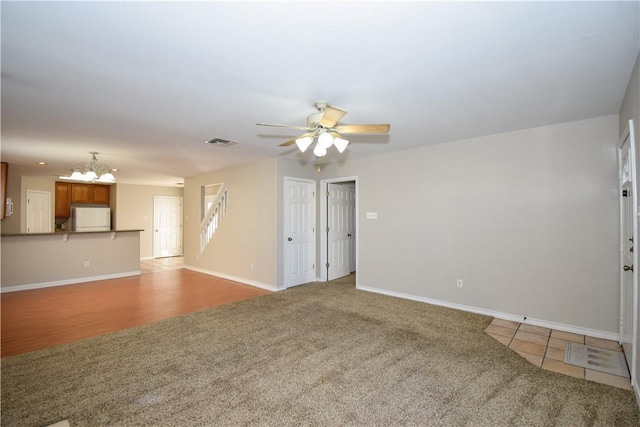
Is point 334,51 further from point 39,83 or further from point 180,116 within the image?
point 39,83

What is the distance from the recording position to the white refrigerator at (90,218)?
27.4ft

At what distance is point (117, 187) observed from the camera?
29.0 ft

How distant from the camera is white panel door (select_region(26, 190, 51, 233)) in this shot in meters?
7.39

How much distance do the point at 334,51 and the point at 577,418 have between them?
2.96m

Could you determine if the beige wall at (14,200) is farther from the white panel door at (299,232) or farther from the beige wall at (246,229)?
the white panel door at (299,232)

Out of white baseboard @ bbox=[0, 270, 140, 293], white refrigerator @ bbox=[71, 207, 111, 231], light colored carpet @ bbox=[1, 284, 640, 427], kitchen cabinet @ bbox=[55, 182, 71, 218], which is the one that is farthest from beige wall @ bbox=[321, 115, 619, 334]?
kitchen cabinet @ bbox=[55, 182, 71, 218]

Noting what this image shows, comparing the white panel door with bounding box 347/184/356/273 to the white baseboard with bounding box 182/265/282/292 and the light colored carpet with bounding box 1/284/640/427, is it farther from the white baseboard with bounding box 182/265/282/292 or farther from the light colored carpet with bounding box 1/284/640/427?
the light colored carpet with bounding box 1/284/640/427

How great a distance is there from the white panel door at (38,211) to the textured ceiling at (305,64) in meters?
5.10

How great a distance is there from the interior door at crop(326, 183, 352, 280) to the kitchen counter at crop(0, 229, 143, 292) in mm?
4570

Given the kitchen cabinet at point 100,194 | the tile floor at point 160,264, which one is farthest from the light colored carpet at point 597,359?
the kitchen cabinet at point 100,194

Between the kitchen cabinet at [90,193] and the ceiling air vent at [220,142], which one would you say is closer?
the ceiling air vent at [220,142]

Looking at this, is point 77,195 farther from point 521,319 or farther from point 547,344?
point 547,344

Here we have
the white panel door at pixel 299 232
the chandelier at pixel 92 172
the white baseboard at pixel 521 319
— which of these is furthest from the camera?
the white panel door at pixel 299 232

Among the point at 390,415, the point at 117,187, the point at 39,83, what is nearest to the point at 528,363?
the point at 390,415
